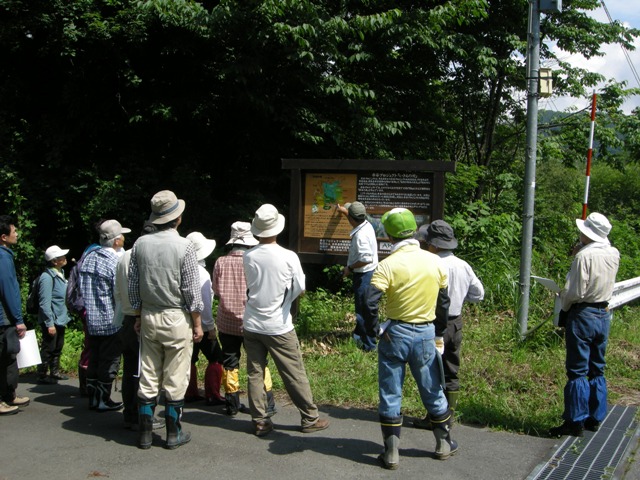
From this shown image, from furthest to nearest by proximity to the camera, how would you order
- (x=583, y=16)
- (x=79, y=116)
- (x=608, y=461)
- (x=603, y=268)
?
(x=583, y=16) → (x=79, y=116) → (x=603, y=268) → (x=608, y=461)

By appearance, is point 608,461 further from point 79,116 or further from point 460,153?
point 460,153

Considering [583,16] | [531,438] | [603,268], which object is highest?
[583,16]

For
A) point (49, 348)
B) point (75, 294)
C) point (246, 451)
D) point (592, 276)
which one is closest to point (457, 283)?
point (592, 276)

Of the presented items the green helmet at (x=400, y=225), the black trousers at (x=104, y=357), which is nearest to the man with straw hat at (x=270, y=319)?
the green helmet at (x=400, y=225)

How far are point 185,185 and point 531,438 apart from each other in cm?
720

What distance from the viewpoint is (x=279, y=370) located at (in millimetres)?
5148

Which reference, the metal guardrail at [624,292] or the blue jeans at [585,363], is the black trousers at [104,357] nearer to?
the blue jeans at [585,363]

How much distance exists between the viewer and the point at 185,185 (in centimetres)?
1050

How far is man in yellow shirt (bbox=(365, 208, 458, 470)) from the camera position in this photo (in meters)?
4.37

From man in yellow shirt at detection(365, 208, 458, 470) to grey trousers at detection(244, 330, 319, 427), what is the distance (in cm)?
85

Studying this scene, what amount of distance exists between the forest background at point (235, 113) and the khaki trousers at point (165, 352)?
9.63 feet

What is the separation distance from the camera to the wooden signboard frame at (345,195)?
7742mm

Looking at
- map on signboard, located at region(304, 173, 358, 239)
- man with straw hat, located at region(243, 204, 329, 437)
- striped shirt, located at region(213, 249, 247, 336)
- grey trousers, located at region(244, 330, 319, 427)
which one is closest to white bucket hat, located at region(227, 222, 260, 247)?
striped shirt, located at region(213, 249, 247, 336)

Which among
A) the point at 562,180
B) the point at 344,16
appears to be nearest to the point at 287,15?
the point at 344,16
